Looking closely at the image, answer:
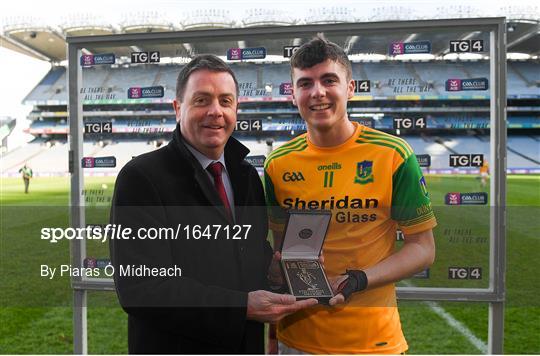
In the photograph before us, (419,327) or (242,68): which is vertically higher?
(242,68)

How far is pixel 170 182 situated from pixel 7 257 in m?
5.88

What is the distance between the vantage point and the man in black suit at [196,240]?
1401 mm

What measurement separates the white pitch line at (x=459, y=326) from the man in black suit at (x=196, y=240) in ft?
6.70

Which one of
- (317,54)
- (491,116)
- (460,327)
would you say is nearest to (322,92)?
(317,54)

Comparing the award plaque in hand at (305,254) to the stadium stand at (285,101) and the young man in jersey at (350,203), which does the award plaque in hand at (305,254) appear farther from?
the stadium stand at (285,101)

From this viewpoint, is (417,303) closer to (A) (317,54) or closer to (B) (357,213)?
(B) (357,213)

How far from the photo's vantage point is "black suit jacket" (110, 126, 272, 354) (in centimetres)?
140

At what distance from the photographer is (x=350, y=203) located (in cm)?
174

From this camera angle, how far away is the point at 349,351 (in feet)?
5.74

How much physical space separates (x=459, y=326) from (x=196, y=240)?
10.5ft

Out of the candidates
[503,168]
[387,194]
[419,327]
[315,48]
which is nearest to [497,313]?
[503,168]

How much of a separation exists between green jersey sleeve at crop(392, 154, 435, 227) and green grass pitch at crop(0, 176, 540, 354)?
2.49 feet

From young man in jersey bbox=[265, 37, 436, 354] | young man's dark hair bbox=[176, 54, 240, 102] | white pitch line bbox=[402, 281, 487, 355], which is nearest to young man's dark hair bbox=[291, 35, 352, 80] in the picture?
young man in jersey bbox=[265, 37, 436, 354]

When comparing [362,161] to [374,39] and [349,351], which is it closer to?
[349,351]
